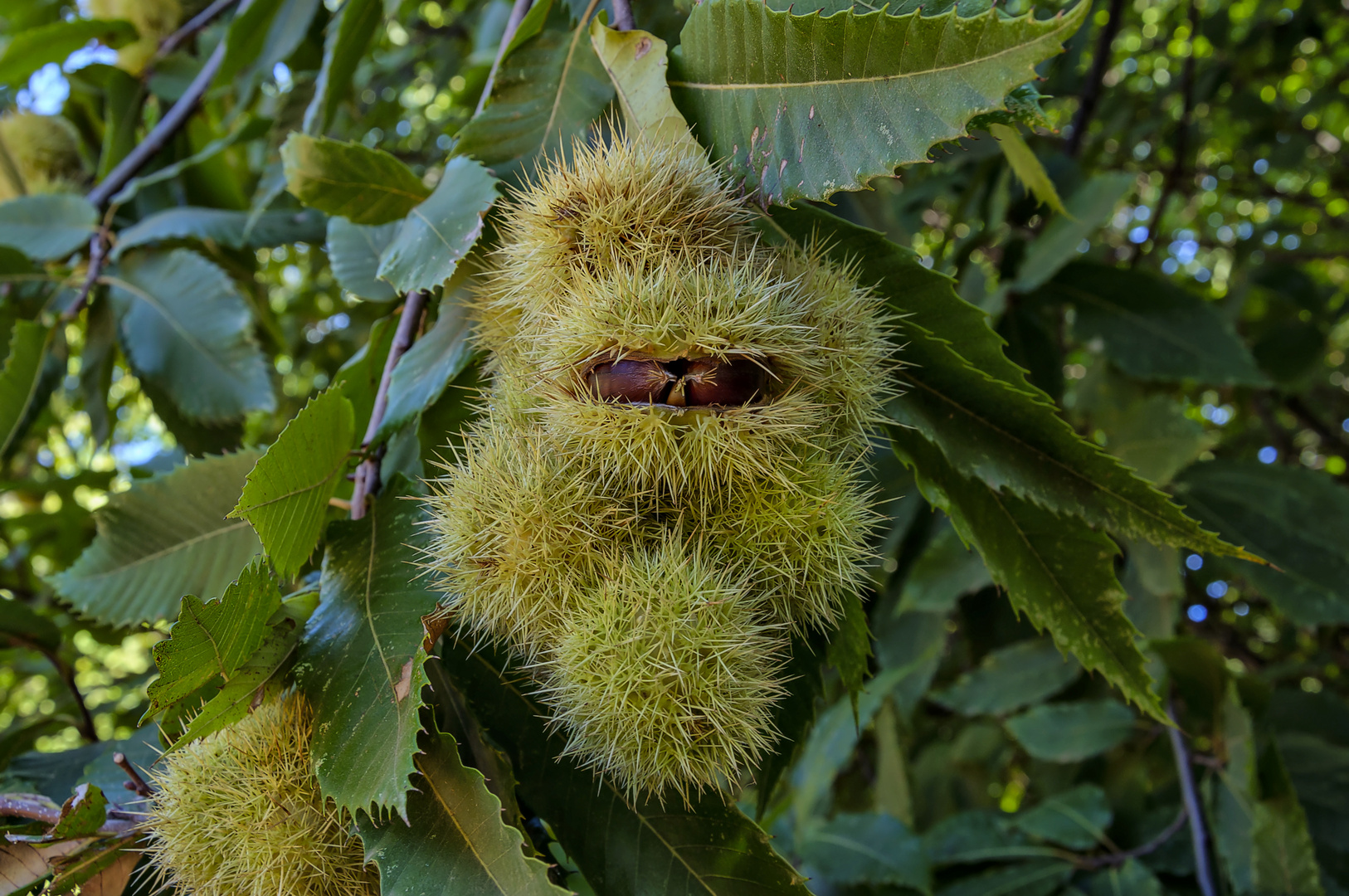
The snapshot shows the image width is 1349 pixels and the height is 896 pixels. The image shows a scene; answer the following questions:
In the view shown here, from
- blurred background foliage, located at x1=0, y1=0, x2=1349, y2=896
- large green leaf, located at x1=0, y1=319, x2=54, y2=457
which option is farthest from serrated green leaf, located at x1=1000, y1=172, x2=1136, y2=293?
large green leaf, located at x1=0, y1=319, x2=54, y2=457

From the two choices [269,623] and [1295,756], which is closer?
[269,623]

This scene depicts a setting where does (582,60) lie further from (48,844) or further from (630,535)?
(48,844)

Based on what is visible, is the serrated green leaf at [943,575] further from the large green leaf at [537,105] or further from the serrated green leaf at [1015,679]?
the large green leaf at [537,105]

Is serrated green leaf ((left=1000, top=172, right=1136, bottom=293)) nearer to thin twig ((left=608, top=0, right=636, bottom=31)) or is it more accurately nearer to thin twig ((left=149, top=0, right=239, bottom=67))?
thin twig ((left=608, top=0, right=636, bottom=31))

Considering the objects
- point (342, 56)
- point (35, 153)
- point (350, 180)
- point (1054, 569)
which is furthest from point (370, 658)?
point (35, 153)

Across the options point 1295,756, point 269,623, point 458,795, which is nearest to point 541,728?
point 458,795

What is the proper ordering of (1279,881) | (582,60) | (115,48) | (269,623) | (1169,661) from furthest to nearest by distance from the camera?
(115,48) → (1169,661) → (1279,881) → (582,60) → (269,623)
